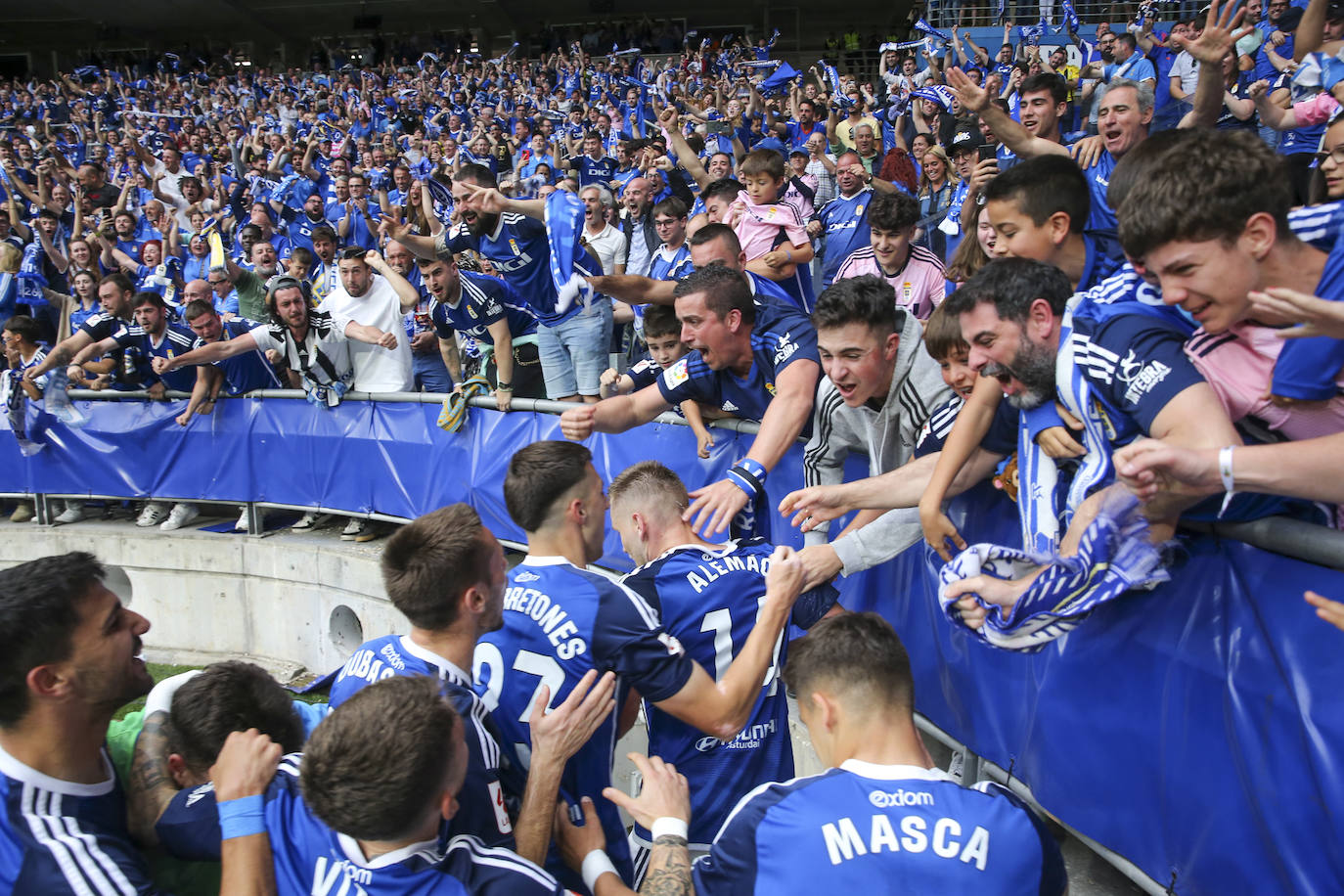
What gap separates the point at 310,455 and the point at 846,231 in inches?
196

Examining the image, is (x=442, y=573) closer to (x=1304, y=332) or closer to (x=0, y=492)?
(x=1304, y=332)

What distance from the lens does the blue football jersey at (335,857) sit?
2074 mm

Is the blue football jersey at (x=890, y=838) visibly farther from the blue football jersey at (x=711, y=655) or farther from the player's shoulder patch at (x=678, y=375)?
the player's shoulder patch at (x=678, y=375)

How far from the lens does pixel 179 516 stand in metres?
9.38

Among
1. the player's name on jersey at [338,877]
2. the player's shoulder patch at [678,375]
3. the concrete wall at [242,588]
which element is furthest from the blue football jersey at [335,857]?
the concrete wall at [242,588]

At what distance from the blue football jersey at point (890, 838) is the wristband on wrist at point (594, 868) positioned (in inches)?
23.6

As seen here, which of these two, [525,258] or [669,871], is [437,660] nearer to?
[669,871]

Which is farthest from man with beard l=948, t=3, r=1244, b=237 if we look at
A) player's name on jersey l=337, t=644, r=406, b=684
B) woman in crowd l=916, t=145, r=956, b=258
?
player's name on jersey l=337, t=644, r=406, b=684

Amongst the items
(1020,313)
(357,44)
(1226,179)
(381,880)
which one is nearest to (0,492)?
(381,880)

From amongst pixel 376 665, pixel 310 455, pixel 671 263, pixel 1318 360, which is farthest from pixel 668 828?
pixel 310 455

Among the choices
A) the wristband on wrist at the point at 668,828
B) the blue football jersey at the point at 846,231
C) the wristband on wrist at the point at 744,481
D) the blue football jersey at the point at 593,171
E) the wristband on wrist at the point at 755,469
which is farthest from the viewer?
the blue football jersey at the point at 593,171

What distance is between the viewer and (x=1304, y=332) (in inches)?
78.5

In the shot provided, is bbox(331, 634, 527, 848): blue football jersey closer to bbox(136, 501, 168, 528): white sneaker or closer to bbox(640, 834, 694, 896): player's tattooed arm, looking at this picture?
bbox(640, 834, 694, 896): player's tattooed arm

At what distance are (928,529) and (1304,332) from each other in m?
1.34
